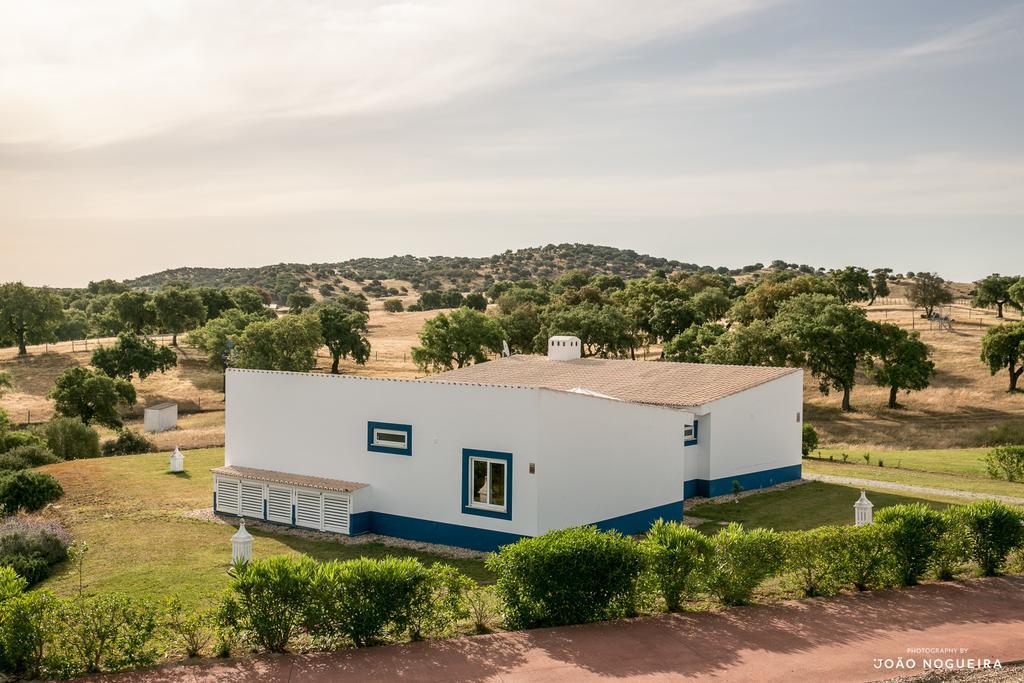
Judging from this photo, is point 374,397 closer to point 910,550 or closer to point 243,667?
point 243,667

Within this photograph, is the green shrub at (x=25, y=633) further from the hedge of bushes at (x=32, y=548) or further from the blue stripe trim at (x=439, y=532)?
the blue stripe trim at (x=439, y=532)

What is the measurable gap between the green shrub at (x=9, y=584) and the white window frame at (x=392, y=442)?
29.0 ft

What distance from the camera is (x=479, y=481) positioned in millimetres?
17938

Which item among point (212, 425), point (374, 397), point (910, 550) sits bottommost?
point (212, 425)

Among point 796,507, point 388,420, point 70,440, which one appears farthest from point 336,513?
point 70,440

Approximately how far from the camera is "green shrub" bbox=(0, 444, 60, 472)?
26.8 m

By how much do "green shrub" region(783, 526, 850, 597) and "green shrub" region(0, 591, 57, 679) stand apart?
974 centimetres

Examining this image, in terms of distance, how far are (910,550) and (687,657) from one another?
4797mm

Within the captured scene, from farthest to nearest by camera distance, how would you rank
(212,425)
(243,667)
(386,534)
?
(212,425)
(386,534)
(243,667)

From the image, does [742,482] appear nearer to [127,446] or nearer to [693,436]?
[693,436]

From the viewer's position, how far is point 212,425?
50188mm

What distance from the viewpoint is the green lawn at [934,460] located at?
29156mm

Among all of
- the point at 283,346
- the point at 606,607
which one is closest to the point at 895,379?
the point at 283,346

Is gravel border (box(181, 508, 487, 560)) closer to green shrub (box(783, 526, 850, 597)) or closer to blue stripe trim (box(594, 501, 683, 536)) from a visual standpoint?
blue stripe trim (box(594, 501, 683, 536))
